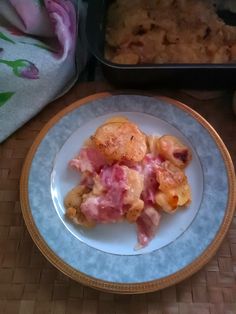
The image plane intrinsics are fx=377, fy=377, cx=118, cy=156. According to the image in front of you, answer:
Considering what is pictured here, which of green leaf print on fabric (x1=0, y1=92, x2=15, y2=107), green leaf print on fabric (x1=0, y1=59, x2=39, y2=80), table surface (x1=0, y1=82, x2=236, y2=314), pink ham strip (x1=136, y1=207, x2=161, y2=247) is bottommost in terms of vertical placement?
table surface (x1=0, y1=82, x2=236, y2=314)

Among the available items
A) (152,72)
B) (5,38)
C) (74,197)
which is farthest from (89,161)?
(5,38)

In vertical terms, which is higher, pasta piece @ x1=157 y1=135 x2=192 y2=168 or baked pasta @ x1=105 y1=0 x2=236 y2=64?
baked pasta @ x1=105 y1=0 x2=236 y2=64

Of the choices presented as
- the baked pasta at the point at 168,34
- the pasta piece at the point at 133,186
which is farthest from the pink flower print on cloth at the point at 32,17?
the pasta piece at the point at 133,186

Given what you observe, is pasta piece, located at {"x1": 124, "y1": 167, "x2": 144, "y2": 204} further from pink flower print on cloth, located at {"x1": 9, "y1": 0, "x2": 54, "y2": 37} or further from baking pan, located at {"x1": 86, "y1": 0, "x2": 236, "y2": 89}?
pink flower print on cloth, located at {"x1": 9, "y1": 0, "x2": 54, "y2": 37}

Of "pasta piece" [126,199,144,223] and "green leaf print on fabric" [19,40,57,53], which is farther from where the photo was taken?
"green leaf print on fabric" [19,40,57,53]

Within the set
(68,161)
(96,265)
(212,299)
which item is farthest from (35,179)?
(212,299)

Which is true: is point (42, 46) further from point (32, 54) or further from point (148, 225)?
point (148, 225)

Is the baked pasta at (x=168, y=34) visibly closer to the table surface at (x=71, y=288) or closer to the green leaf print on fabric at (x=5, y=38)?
the green leaf print on fabric at (x=5, y=38)

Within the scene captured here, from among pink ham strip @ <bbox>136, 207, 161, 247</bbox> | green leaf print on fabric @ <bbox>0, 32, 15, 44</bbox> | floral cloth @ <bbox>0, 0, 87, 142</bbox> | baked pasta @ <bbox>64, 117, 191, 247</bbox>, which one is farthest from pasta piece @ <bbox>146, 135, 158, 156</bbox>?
green leaf print on fabric @ <bbox>0, 32, 15, 44</bbox>
